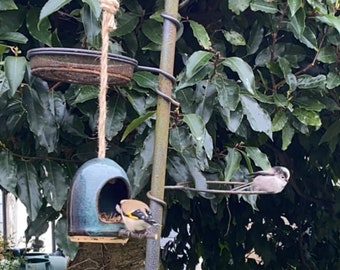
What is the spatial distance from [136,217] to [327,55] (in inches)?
31.9

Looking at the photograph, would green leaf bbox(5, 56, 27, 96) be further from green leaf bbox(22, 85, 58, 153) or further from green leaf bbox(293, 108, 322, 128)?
green leaf bbox(293, 108, 322, 128)

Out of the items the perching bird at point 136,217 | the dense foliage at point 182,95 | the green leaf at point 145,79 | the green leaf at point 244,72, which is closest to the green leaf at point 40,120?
the dense foliage at point 182,95

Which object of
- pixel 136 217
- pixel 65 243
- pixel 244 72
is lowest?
pixel 65 243

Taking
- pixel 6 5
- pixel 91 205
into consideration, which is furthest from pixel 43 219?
pixel 6 5

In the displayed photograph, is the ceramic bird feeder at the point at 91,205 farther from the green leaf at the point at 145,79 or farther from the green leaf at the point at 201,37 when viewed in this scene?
the green leaf at the point at 201,37

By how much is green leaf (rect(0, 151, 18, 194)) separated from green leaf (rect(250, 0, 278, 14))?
71cm

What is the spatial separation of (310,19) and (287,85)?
19 cm

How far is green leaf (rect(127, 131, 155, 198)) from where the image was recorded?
5.01 ft

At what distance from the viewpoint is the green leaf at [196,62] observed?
1.54 meters

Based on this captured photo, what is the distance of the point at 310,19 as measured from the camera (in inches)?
70.4

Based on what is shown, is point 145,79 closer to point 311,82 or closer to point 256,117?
point 256,117

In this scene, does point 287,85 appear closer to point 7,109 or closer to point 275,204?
point 7,109

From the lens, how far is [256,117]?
158cm

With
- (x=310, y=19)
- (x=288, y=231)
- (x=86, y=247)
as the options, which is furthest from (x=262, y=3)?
(x=288, y=231)
